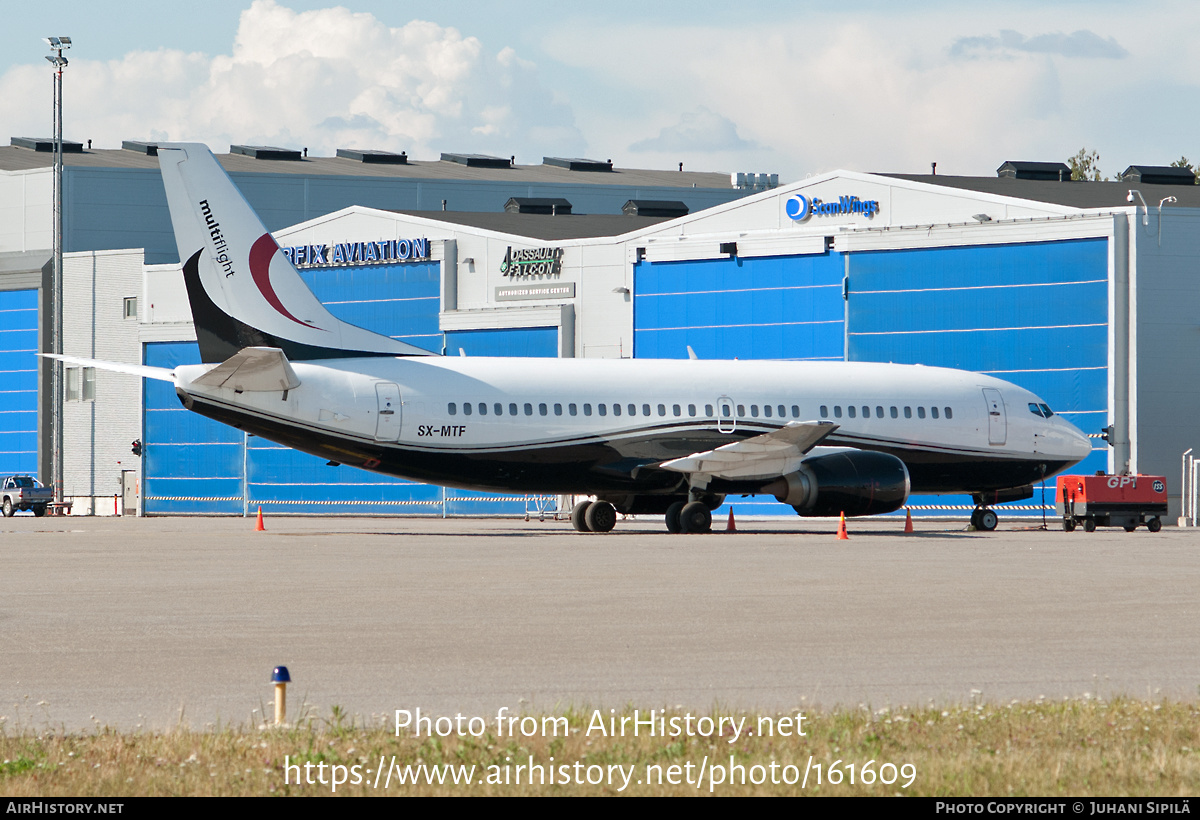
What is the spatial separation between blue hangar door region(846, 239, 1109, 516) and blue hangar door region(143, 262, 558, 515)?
11465mm

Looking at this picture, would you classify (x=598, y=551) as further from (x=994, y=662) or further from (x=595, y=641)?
(x=994, y=662)

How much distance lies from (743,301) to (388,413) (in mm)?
21812

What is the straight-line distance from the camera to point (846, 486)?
33.7 meters

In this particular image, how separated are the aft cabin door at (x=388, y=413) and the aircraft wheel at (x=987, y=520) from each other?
14514 millimetres

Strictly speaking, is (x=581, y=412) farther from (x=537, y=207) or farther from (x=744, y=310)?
(x=537, y=207)

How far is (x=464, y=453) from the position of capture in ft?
109

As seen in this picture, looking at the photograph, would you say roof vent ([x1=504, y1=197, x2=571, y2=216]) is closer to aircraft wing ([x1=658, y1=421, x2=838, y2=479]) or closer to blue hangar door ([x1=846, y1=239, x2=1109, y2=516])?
blue hangar door ([x1=846, y1=239, x2=1109, y2=516])

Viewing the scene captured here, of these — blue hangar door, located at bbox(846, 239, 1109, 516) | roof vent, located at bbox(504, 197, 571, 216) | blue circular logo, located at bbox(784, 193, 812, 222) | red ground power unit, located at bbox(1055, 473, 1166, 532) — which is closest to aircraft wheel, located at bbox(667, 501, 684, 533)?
red ground power unit, located at bbox(1055, 473, 1166, 532)

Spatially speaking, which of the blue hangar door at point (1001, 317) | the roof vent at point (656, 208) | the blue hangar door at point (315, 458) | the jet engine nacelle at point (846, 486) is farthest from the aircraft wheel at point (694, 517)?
the roof vent at point (656, 208)

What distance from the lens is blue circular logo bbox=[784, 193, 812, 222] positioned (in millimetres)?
51656

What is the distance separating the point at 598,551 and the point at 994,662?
15436mm

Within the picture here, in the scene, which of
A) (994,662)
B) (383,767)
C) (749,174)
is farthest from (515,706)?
(749,174)

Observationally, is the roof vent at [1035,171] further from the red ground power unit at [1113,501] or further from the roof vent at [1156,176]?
the red ground power unit at [1113,501]

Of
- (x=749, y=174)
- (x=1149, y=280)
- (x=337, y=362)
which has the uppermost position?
(x=749, y=174)
